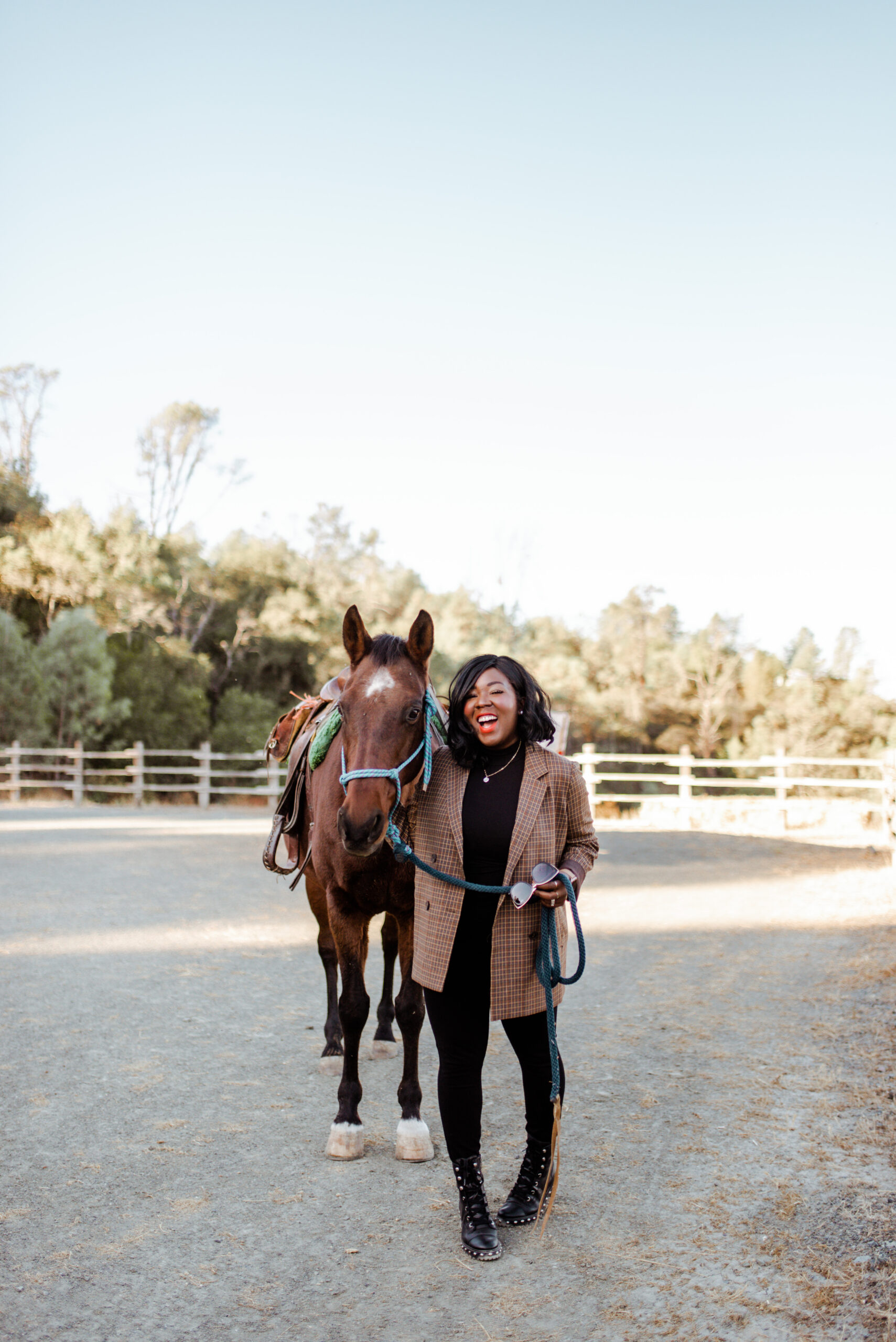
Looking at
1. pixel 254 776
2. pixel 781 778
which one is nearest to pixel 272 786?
pixel 254 776

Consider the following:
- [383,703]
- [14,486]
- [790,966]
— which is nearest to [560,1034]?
[790,966]

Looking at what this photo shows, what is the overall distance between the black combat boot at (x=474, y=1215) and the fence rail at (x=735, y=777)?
1682mm

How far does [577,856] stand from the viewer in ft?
8.30

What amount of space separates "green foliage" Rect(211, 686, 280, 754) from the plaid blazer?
2278 cm

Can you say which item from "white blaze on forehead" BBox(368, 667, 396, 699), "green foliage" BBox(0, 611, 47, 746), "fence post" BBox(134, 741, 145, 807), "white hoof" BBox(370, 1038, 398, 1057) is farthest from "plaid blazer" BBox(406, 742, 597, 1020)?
"green foliage" BBox(0, 611, 47, 746)

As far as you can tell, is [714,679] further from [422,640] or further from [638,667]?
[422,640]

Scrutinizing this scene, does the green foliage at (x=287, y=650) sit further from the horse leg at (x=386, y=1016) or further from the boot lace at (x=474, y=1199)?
the boot lace at (x=474, y=1199)

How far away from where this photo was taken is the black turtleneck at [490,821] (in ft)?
8.15

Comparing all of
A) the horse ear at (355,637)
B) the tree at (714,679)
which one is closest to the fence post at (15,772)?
the horse ear at (355,637)

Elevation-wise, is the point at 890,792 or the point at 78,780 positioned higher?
the point at 890,792

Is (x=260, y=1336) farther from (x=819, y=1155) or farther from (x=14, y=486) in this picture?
(x=14, y=486)

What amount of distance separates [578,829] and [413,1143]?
1.27 meters

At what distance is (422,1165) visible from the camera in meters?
3.01

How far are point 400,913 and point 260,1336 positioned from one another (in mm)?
1297
